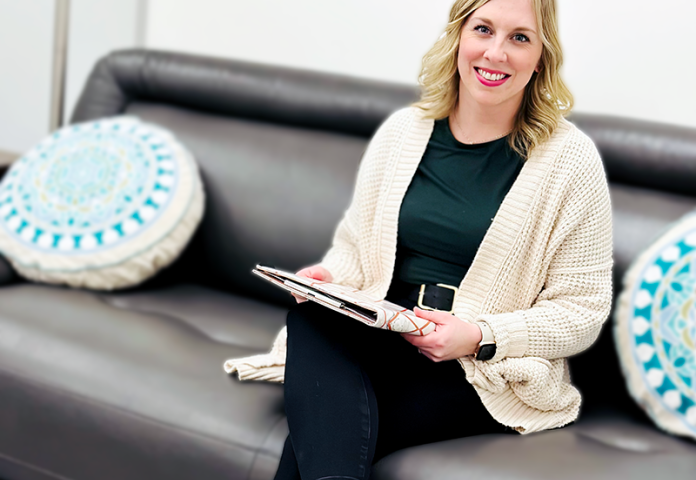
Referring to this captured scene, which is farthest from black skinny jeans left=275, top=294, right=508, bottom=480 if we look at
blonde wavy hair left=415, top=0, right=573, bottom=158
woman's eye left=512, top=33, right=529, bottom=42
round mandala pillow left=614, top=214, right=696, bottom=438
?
woman's eye left=512, top=33, right=529, bottom=42

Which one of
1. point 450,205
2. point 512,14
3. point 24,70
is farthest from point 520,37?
point 24,70

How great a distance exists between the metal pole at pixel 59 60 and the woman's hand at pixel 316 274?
54.2 inches

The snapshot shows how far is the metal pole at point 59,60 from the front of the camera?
2342 mm

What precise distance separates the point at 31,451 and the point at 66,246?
1.68 ft

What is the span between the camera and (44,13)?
2486 millimetres

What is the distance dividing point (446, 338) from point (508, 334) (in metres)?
0.13

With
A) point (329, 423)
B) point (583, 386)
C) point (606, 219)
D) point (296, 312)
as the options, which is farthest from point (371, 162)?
point (583, 386)

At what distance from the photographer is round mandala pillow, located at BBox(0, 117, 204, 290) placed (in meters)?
1.79

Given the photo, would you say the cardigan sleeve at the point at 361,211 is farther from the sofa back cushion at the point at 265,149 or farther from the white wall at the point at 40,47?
the white wall at the point at 40,47

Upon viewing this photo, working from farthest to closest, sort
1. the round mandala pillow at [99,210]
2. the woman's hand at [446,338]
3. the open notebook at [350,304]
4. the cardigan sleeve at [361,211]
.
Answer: the round mandala pillow at [99,210], the cardigan sleeve at [361,211], the woman's hand at [446,338], the open notebook at [350,304]

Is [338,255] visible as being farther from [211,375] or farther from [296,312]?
[211,375]

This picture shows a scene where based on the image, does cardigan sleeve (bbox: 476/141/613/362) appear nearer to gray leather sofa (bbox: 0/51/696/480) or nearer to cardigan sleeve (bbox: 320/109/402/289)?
gray leather sofa (bbox: 0/51/696/480)

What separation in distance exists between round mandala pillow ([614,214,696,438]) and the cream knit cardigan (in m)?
0.16

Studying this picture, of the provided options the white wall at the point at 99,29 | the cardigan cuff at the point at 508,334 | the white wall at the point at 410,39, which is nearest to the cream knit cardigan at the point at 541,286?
the cardigan cuff at the point at 508,334
